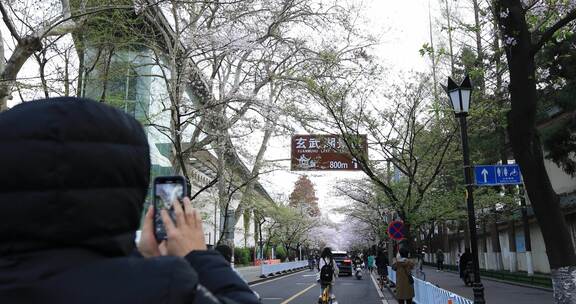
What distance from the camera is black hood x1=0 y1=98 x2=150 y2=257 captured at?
1104 millimetres

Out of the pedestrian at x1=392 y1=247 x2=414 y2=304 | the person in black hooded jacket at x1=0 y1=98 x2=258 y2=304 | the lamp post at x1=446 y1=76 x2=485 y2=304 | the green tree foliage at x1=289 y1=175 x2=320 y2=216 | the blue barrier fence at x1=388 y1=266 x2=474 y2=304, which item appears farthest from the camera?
the green tree foliage at x1=289 y1=175 x2=320 y2=216

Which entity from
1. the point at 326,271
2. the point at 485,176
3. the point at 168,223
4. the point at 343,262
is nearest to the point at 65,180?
the point at 168,223

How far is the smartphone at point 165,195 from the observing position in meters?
1.35

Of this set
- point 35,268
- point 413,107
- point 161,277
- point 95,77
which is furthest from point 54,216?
point 413,107

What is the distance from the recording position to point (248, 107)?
15133 mm

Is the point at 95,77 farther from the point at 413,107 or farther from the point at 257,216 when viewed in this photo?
the point at 257,216

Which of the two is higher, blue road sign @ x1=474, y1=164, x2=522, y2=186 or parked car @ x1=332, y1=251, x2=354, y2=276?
blue road sign @ x1=474, y1=164, x2=522, y2=186

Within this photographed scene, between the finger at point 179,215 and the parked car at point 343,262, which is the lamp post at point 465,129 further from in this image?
the parked car at point 343,262

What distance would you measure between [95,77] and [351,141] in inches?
317

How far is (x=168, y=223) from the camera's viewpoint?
4.36 feet

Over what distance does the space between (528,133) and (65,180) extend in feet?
23.1

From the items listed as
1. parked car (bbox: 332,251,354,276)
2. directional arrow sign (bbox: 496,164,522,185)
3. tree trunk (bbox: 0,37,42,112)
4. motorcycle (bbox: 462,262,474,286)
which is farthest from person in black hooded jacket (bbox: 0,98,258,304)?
parked car (bbox: 332,251,354,276)

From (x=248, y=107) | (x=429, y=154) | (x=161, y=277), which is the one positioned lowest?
(x=161, y=277)

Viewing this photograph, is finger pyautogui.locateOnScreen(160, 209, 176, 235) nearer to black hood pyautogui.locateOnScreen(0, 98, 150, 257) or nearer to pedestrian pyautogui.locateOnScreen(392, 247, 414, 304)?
black hood pyautogui.locateOnScreen(0, 98, 150, 257)
